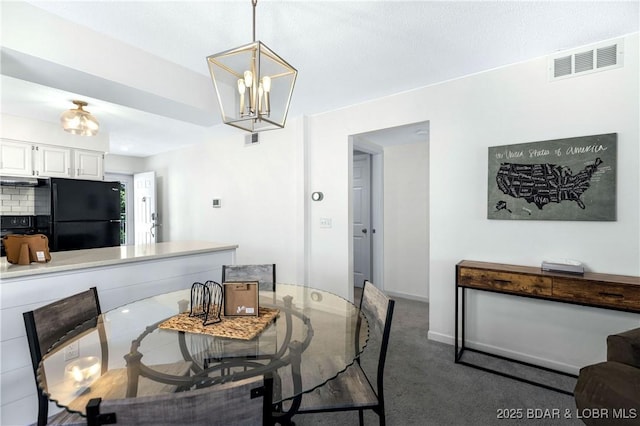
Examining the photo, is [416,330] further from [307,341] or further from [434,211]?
[307,341]

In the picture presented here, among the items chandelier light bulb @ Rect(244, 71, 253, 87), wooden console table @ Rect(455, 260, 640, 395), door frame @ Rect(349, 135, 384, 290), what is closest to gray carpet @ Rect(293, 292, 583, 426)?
wooden console table @ Rect(455, 260, 640, 395)

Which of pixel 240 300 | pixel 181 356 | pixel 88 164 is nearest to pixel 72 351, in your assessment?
pixel 181 356

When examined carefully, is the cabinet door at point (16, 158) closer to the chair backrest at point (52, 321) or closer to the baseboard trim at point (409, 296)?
the chair backrest at point (52, 321)

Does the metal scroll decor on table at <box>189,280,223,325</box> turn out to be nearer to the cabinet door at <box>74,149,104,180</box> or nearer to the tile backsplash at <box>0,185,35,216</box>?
the cabinet door at <box>74,149,104,180</box>

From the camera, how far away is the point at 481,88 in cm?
266

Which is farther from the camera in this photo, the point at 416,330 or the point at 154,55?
the point at 416,330

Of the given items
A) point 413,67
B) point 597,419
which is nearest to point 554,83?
point 413,67

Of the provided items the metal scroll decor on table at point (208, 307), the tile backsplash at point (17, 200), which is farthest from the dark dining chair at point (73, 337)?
the tile backsplash at point (17, 200)

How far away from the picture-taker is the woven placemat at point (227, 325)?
4.78 ft

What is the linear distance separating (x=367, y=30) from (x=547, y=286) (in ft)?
7.28

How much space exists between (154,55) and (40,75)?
0.74 m

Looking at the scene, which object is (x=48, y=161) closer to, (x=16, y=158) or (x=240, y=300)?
(x=16, y=158)

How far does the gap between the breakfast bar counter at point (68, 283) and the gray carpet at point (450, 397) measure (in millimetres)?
1531

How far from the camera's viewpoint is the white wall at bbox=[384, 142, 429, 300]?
14.3 ft
